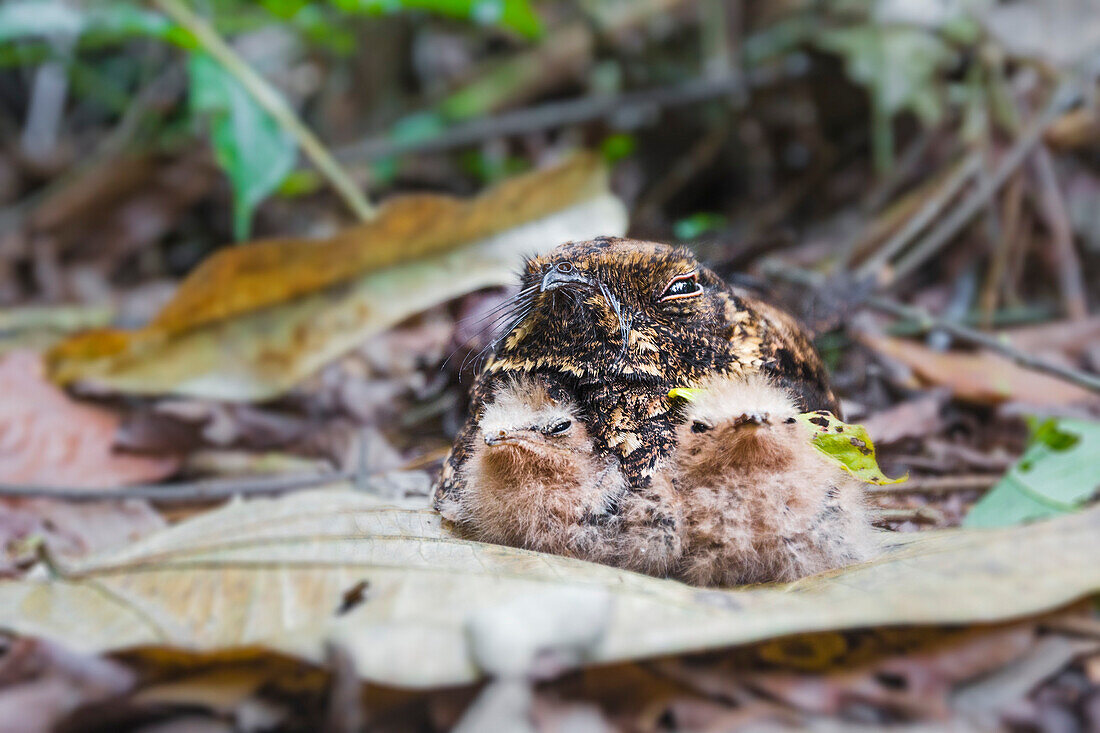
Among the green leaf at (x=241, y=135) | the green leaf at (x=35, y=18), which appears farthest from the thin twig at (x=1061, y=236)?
the green leaf at (x=35, y=18)

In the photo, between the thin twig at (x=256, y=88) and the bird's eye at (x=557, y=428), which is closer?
the bird's eye at (x=557, y=428)

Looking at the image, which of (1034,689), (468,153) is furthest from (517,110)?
(1034,689)

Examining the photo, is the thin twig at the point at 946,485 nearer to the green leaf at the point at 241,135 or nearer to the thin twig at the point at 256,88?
the thin twig at the point at 256,88

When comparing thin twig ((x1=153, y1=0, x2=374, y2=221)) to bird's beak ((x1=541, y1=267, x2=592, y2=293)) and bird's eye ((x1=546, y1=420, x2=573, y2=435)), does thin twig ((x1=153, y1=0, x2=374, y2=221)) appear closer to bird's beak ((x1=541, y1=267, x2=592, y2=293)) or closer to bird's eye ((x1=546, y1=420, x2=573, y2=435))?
bird's beak ((x1=541, y1=267, x2=592, y2=293))

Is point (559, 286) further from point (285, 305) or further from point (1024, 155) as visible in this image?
point (1024, 155)

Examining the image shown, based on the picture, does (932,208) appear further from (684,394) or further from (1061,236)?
(684,394)

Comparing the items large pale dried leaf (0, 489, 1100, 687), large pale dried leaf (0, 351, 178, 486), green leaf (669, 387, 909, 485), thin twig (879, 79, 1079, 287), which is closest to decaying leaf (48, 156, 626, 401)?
large pale dried leaf (0, 351, 178, 486)
